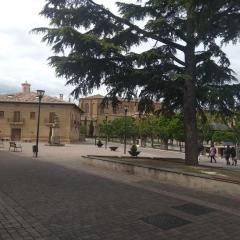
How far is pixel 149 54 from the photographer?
1708 centimetres

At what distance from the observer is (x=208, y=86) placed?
17891 mm

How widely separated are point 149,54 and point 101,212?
9632mm

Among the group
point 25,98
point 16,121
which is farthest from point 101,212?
point 25,98

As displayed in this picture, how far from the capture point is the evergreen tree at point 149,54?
55.1 feet

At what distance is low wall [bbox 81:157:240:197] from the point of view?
37.6ft

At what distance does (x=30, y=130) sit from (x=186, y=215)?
63.4m

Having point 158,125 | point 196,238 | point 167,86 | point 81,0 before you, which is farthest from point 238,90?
point 158,125

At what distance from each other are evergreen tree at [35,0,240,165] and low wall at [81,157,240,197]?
10.5 ft

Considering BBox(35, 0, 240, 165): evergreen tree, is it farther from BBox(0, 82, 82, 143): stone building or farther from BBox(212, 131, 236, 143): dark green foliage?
BBox(0, 82, 82, 143): stone building

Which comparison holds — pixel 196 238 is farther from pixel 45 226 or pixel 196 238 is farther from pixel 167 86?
pixel 167 86

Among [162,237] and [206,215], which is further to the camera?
[206,215]

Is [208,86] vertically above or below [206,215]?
above

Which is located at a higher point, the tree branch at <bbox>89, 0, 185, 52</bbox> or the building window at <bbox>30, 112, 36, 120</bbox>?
the tree branch at <bbox>89, 0, 185, 52</bbox>

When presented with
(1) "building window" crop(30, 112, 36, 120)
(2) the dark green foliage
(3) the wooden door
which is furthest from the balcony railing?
(2) the dark green foliage
